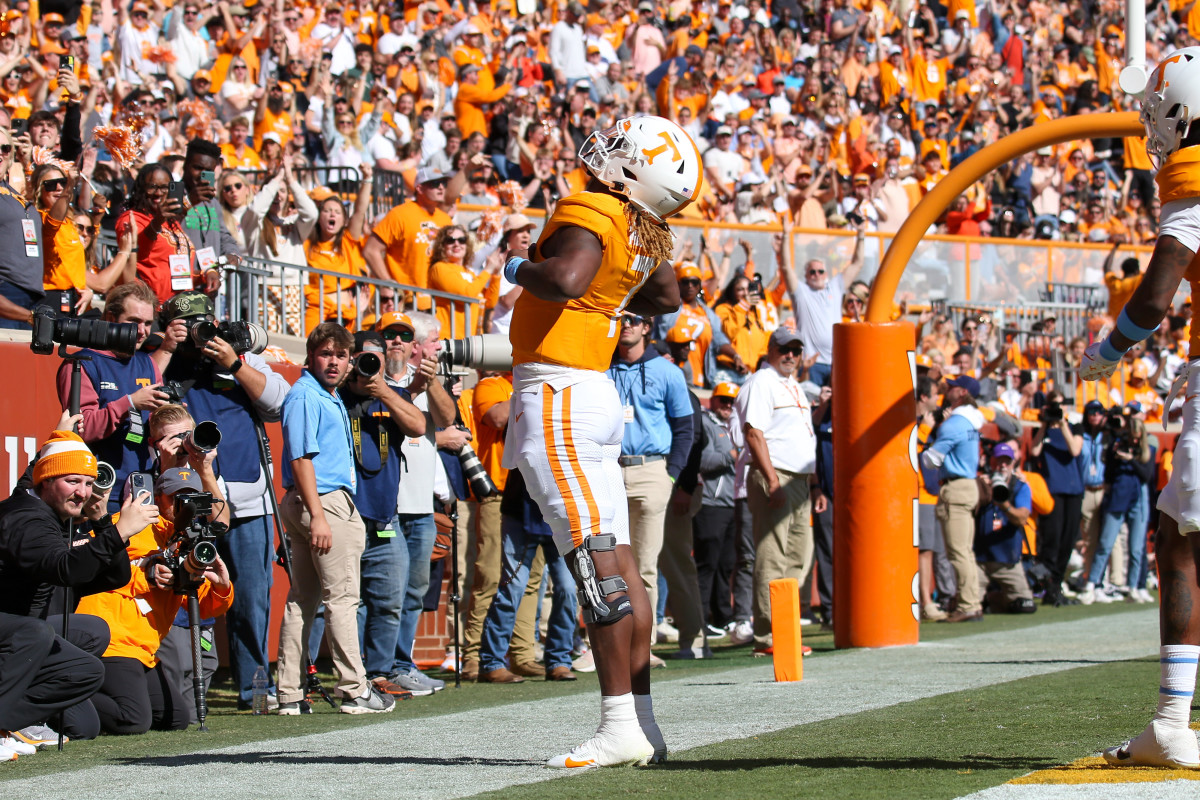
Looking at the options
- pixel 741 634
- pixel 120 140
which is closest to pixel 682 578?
pixel 741 634

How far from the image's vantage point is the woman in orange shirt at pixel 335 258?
12578 mm

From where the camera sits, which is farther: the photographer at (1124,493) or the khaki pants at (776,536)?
the photographer at (1124,493)

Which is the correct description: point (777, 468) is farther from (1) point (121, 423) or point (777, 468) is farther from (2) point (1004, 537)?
(1) point (121, 423)

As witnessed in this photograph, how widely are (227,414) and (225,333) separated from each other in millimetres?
447

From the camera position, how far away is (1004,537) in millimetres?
14422

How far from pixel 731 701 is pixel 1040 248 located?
15.0 meters

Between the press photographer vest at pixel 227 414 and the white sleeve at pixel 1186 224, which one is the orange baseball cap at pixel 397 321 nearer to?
the press photographer vest at pixel 227 414

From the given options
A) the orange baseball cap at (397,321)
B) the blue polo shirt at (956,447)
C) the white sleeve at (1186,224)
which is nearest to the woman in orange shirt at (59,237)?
the orange baseball cap at (397,321)

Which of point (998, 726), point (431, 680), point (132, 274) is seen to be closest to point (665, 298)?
point (998, 726)

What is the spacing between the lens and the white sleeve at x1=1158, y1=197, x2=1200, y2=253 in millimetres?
4793

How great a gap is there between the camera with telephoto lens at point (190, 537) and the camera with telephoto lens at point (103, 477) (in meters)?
0.44

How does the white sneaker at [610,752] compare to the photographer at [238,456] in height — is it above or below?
below

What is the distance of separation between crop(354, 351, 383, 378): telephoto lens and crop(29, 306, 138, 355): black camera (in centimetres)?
114

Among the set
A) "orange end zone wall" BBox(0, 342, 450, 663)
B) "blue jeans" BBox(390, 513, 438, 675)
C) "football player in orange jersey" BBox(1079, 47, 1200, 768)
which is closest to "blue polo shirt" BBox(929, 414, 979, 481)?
"blue jeans" BBox(390, 513, 438, 675)
